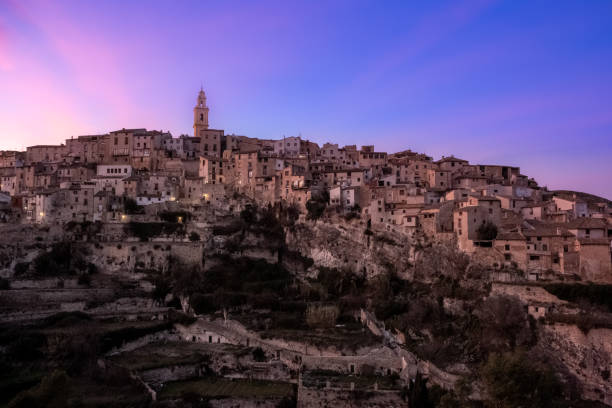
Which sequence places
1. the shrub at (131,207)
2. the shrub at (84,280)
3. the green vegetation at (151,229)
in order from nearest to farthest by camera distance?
the shrub at (84,280) < the green vegetation at (151,229) < the shrub at (131,207)

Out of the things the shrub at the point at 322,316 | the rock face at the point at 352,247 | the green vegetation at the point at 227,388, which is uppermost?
the rock face at the point at 352,247

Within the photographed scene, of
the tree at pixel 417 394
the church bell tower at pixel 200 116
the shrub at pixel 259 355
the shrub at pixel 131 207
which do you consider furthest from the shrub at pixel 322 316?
the church bell tower at pixel 200 116

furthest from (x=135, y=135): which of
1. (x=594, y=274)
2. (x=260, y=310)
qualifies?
(x=594, y=274)

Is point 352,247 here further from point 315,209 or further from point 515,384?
point 515,384

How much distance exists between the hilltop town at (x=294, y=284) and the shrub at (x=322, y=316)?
4.8 inches

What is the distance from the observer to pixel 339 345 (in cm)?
3177

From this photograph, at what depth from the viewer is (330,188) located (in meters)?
50.1

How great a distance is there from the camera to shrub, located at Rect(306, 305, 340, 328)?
35562 millimetres

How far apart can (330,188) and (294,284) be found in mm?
10976

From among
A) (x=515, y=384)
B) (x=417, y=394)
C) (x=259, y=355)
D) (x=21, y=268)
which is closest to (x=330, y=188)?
(x=259, y=355)

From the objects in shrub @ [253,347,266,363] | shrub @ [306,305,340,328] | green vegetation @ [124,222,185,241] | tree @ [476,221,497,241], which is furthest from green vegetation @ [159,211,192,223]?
tree @ [476,221,497,241]

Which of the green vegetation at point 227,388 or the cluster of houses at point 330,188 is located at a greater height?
the cluster of houses at point 330,188

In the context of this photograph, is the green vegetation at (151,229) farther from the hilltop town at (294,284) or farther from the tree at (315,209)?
the tree at (315,209)

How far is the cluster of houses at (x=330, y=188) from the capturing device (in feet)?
114
